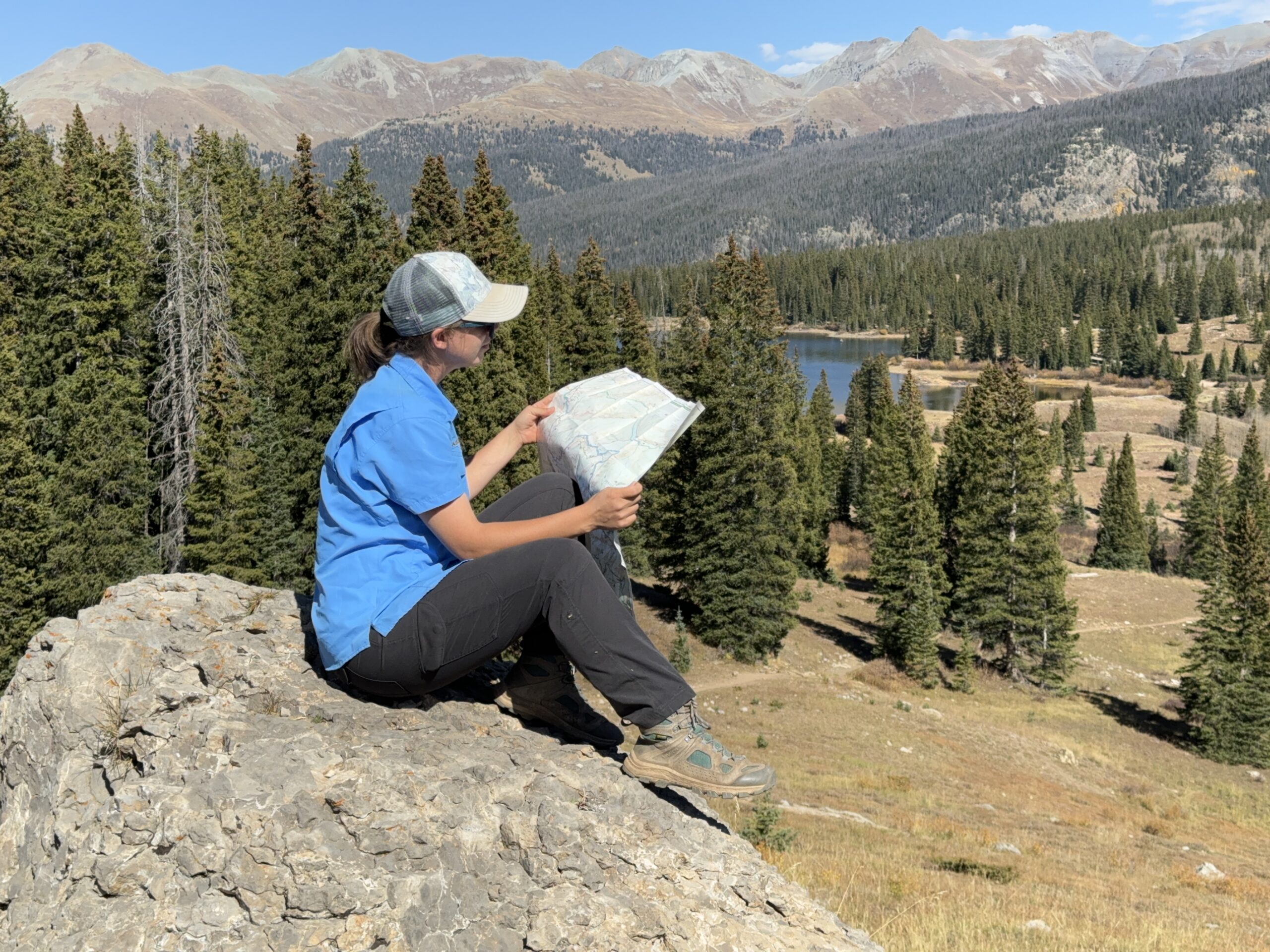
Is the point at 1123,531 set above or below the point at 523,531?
below

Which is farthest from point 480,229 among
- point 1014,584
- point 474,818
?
point 474,818

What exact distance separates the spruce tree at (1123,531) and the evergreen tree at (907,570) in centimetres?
3190

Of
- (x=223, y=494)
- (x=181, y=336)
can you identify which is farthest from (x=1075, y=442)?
(x=223, y=494)

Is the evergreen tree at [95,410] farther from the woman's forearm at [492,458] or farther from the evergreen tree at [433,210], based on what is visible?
the woman's forearm at [492,458]

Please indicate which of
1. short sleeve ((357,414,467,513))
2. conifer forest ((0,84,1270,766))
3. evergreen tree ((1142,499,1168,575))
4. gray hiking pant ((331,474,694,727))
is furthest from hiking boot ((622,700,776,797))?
evergreen tree ((1142,499,1168,575))

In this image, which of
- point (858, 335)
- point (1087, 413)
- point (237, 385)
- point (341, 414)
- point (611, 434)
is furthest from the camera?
point (858, 335)

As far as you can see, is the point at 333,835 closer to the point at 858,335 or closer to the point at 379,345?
the point at 379,345

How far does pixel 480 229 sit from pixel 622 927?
3131 centimetres

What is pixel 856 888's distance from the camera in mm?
8406

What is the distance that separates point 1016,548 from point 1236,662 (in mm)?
8975

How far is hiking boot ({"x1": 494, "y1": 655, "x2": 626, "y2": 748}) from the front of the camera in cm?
537

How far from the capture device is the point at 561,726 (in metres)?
5.45

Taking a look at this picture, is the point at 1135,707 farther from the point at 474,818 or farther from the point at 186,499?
the point at 474,818

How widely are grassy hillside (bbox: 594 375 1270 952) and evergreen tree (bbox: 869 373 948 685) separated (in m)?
1.37
